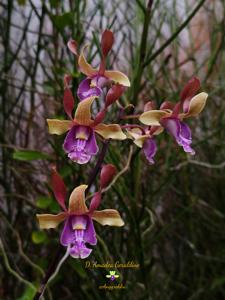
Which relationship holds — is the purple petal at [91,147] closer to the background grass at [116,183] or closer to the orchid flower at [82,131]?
the orchid flower at [82,131]

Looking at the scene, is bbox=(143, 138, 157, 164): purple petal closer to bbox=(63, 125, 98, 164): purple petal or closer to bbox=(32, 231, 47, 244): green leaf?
bbox=(63, 125, 98, 164): purple petal

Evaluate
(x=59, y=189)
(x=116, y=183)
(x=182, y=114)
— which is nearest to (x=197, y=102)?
(x=182, y=114)

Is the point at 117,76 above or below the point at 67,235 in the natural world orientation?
above

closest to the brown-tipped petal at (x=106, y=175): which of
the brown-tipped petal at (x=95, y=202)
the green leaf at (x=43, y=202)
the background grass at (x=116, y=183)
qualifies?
the brown-tipped petal at (x=95, y=202)

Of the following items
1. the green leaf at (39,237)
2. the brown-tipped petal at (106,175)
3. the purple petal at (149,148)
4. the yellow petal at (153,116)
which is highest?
the yellow petal at (153,116)

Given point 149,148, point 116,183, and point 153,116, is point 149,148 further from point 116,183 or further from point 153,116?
point 116,183

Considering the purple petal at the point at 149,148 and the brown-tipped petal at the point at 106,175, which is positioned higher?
the purple petal at the point at 149,148

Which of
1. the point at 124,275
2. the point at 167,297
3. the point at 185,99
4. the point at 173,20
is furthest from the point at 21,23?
the point at 185,99
